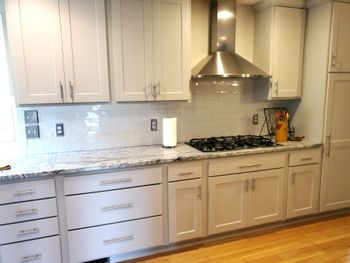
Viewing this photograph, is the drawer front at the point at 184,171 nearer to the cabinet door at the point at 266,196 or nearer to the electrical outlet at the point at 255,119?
the cabinet door at the point at 266,196

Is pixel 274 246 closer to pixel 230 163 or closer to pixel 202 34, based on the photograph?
pixel 230 163

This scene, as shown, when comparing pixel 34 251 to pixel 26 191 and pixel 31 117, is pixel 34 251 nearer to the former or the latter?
pixel 26 191

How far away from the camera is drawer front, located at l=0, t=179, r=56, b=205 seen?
1.84 meters

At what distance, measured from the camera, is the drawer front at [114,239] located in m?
2.06

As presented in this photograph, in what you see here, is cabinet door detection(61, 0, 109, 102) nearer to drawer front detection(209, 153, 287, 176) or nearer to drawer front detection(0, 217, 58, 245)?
drawer front detection(0, 217, 58, 245)

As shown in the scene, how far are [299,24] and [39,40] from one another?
2568 mm

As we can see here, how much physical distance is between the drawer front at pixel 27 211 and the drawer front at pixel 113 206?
12 centimetres

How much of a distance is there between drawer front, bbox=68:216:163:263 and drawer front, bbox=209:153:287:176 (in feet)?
2.23

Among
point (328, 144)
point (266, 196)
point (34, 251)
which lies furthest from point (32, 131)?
point (328, 144)

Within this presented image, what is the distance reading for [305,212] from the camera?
2.81 meters

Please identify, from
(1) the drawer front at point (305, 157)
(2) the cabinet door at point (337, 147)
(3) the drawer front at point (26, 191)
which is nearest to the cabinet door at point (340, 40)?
(2) the cabinet door at point (337, 147)

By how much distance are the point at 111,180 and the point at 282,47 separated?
2.23 metres

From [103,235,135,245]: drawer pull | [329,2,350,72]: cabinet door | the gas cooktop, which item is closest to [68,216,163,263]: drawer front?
[103,235,135,245]: drawer pull

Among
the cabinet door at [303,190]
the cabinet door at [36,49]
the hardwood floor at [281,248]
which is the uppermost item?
the cabinet door at [36,49]
